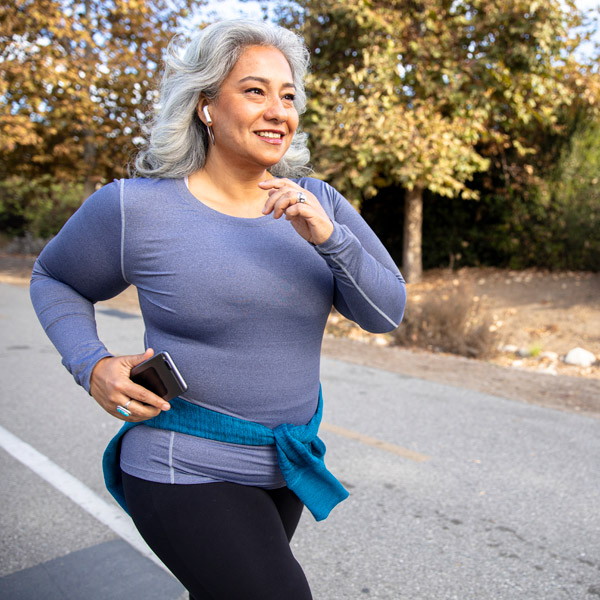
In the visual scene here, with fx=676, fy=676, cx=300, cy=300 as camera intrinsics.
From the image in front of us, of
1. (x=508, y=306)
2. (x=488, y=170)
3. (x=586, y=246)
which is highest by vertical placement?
(x=488, y=170)

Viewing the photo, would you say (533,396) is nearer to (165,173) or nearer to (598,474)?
(598,474)

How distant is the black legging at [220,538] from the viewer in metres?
1.50

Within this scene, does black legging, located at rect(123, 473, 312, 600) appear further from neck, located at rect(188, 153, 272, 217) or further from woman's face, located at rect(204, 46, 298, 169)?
woman's face, located at rect(204, 46, 298, 169)

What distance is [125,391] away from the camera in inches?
63.7

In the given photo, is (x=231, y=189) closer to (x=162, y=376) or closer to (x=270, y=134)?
(x=270, y=134)

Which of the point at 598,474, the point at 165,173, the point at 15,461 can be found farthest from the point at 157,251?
the point at 598,474

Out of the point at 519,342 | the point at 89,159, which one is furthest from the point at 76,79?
the point at 519,342

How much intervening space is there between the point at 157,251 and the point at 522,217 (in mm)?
13878

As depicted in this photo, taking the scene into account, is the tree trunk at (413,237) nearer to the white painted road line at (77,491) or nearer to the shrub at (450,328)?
the shrub at (450,328)

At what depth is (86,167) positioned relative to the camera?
18.9 m

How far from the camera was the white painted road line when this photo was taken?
137 inches

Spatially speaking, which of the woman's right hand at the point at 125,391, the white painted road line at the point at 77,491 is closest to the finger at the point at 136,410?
the woman's right hand at the point at 125,391

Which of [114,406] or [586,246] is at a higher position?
[114,406]

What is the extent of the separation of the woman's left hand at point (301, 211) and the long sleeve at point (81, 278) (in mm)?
442
